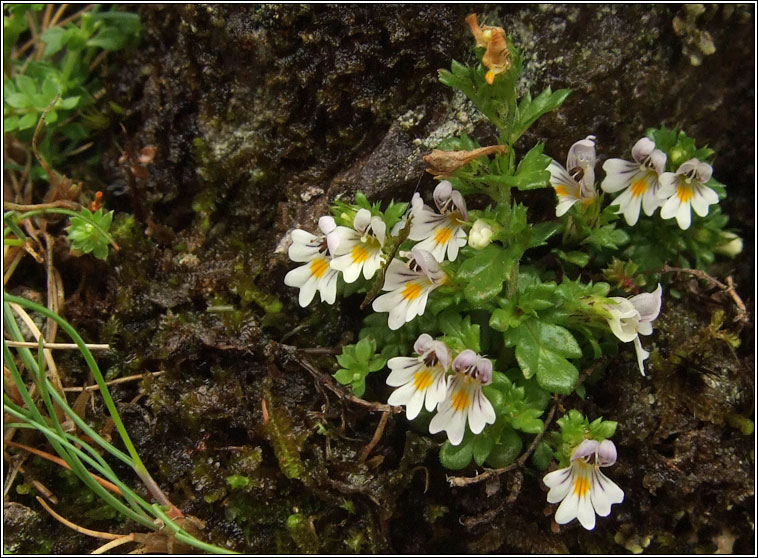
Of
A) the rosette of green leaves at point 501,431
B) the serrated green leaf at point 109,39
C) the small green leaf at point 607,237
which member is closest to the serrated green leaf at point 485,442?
the rosette of green leaves at point 501,431

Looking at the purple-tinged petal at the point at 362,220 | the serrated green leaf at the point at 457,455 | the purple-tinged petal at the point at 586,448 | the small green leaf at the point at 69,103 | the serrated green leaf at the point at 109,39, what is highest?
the serrated green leaf at the point at 109,39

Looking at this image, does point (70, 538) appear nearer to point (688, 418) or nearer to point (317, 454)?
point (317, 454)

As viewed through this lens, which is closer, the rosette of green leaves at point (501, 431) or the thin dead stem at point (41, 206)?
the rosette of green leaves at point (501, 431)

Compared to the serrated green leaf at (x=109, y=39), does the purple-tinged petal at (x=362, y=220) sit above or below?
below

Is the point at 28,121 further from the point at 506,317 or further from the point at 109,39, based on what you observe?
the point at 506,317

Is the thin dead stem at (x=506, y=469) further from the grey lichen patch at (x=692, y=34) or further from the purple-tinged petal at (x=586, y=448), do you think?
the grey lichen patch at (x=692, y=34)

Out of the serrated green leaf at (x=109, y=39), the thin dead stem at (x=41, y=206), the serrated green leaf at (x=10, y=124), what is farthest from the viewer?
the serrated green leaf at (x=109, y=39)
